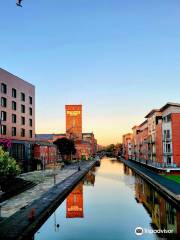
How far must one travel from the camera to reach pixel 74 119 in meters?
188

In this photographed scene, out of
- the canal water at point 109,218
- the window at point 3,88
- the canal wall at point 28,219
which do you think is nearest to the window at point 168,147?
the canal water at point 109,218

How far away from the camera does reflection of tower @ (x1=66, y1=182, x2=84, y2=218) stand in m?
33.3

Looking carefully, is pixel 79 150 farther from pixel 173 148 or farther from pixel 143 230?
pixel 143 230

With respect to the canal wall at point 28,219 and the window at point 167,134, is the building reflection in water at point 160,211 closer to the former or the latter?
the canal wall at point 28,219

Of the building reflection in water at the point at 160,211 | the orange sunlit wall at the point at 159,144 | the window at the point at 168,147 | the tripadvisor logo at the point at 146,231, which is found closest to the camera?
the tripadvisor logo at the point at 146,231

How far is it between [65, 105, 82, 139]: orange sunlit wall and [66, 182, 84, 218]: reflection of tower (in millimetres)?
136380

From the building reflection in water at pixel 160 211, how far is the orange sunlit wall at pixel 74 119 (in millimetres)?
138917

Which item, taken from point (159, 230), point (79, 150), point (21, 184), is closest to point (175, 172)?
point (21, 184)

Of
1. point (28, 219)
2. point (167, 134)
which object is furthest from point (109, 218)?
point (167, 134)

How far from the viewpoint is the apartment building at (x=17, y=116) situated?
59250 mm

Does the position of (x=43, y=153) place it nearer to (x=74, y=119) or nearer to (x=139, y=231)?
(x=139, y=231)

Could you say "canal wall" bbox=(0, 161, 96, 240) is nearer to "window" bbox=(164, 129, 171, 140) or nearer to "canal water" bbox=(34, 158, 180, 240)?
"canal water" bbox=(34, 158, 180, 240)

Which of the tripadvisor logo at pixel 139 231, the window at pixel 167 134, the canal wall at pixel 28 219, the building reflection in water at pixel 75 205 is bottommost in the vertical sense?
the building reflection in water at pixel 75 205

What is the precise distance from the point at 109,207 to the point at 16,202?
38.7ft
